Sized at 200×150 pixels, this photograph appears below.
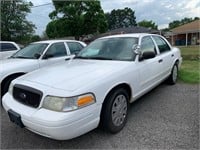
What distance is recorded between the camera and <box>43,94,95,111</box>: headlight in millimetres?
2902

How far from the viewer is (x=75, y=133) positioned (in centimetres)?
292

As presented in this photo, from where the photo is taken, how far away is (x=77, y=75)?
11.3 ft

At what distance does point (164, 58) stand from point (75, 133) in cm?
330

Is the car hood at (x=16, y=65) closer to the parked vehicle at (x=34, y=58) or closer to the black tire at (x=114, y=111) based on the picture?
the parked vehicle at (x=34, y=58)

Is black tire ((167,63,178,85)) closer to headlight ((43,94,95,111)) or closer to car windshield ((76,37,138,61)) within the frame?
car windshield ((76,37,138,61))

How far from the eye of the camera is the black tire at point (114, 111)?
3387 millimetres

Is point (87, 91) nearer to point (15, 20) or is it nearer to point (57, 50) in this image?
point (57, 50)

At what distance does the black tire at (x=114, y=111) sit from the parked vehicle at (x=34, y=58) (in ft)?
9.58

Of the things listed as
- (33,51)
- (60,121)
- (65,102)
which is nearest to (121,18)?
(33,51)

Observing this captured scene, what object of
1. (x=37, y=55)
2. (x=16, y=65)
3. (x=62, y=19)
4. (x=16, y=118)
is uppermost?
(x=62, y=19)

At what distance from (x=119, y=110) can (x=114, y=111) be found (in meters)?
0.14

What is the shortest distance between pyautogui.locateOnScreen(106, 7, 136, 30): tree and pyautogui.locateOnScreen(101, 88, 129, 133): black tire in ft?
256

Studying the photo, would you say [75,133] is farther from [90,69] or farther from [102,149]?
[90,69]

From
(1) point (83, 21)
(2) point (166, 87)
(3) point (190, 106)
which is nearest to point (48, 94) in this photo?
(3) point (190, 106)
